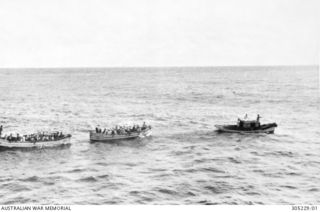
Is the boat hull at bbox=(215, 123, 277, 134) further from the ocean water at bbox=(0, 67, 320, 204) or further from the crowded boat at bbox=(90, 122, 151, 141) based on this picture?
the crowded boat at bbox=(90, 122, 151, 141)

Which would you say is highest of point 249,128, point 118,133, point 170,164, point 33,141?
point 249,128

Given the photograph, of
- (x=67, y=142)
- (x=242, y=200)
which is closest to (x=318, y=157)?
(x=242, y=200)

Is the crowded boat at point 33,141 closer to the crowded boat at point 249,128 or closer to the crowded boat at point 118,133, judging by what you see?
the crowded boat at point 118,133

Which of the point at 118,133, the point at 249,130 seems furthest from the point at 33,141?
the point at 249,130

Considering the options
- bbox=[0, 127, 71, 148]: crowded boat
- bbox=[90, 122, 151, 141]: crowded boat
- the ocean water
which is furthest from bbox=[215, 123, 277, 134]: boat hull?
bbox=[0, 127, 71, 148]: crowded boat

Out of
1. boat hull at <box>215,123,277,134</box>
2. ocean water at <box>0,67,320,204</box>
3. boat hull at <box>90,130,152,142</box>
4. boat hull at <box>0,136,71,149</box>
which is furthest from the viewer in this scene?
boat hull at <box>215,123,277,134</box>

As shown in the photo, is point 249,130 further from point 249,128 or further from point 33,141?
point 33,141

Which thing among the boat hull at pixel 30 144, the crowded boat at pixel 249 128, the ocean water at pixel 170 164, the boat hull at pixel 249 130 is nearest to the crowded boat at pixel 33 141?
the boat hull at pixel 30 144

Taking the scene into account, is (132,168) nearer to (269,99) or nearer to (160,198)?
(160,198)

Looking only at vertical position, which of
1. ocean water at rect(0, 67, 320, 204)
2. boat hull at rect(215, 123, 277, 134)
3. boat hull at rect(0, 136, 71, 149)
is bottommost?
ocean water at rect(0, 67, 320, 204)

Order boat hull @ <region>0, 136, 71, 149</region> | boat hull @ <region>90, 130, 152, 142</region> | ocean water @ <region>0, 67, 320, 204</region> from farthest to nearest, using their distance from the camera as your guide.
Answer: boat hull @ <region>90, 130, 152, 142</region> < boat hull @ <region>0, 136, 71, 149</region> < ocean water @ <region>0, 67, 320, 204</region>

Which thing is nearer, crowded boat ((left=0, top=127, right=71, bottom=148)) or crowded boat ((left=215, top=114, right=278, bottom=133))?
crowded boat ((left=0, top=127, right=71, bottom=148))

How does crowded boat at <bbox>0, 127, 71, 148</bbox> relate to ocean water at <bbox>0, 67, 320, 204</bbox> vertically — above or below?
above

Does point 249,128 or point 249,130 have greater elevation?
point 249,128
